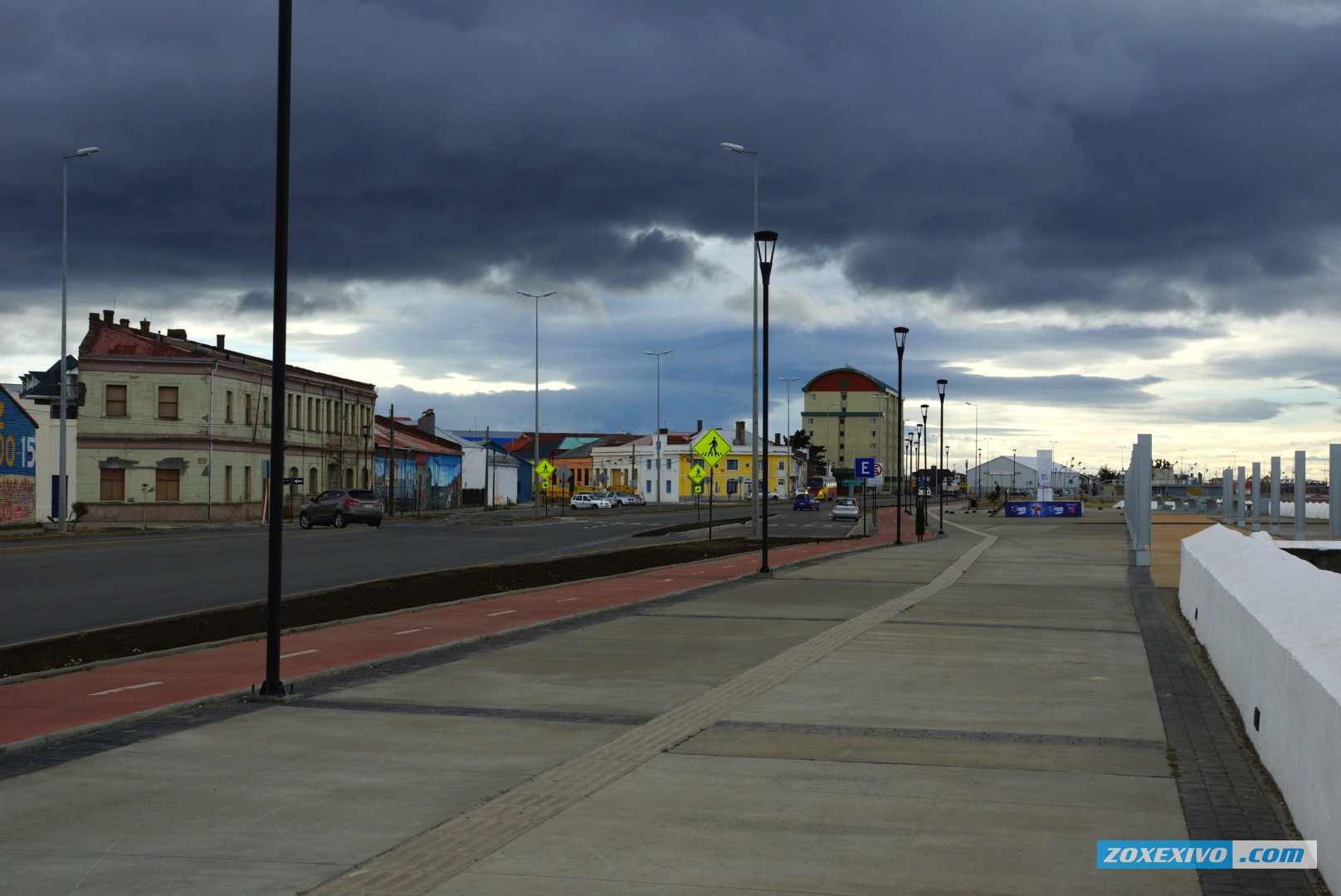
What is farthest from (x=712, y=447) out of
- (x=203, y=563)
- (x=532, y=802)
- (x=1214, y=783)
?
(x=532, y=802)

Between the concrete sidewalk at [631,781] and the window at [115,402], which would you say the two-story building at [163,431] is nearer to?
the window at [115,402]

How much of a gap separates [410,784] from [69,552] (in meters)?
29.5

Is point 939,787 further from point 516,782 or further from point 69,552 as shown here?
point 69,552

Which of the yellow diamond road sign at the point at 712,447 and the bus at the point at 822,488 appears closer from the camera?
the yellow diamond road sign at the point at 712,447

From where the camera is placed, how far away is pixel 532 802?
726 cm

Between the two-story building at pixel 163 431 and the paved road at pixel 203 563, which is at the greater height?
the two-story building at pixel 163 431

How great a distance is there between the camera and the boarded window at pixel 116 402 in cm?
6084

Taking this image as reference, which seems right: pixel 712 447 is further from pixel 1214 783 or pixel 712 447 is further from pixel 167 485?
pixel 167 485

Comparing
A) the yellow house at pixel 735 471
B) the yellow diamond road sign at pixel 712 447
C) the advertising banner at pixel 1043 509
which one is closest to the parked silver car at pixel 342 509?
the yellow diamond road sign at pixel 712 447

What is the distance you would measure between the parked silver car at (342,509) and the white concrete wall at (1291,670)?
45167mm

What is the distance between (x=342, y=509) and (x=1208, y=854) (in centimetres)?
5091

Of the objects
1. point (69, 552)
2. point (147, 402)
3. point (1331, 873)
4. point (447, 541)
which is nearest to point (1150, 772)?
point (1331, 873)

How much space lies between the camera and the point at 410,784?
7.69m

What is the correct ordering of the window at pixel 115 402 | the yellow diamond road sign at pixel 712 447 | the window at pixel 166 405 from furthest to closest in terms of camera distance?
the window at pixel 166 405
the window at pixel 115 402
the yellow diamond road sign at pixel 712 447
